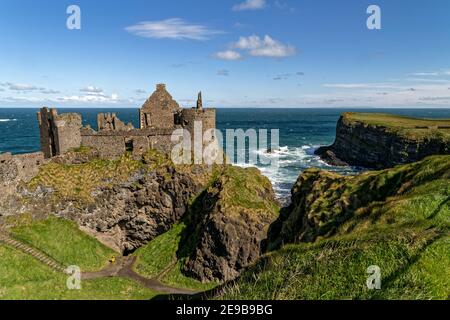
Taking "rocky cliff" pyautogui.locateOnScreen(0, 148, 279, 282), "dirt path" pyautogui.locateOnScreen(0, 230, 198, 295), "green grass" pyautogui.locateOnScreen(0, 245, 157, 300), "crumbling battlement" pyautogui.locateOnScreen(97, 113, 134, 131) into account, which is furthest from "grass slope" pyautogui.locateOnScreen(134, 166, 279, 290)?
"crumbling battlement" pyautogui.locateOnScreen(97, 113, 134, 131)

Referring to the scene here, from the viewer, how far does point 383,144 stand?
372 feet

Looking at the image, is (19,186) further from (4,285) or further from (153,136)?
(4,285)

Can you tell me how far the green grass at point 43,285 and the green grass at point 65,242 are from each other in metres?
4.87

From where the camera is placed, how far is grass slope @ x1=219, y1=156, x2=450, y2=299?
1202cm

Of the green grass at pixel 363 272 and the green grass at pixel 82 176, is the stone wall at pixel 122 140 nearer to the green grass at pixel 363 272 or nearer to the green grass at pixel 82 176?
the green grass at pixel 82 176

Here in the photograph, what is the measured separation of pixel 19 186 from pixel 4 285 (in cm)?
2166

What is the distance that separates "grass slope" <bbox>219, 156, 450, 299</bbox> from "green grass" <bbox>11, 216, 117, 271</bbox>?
95.9 feet

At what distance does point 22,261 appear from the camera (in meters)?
32.8

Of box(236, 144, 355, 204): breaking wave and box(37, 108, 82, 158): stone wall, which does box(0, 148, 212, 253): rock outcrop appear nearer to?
box(37, 108, 82, 158): stone wall

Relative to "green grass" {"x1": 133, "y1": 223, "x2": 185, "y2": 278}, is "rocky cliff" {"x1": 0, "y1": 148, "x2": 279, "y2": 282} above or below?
above

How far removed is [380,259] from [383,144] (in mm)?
110080

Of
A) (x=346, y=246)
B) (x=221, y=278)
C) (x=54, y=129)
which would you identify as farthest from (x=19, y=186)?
(x=346, y=246)

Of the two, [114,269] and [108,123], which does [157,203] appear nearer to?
[114,269]

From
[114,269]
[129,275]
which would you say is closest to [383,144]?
[129,275]
